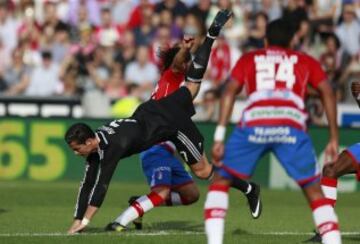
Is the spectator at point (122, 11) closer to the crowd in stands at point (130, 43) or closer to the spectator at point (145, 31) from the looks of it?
the crowd in stands at point (130, 43)

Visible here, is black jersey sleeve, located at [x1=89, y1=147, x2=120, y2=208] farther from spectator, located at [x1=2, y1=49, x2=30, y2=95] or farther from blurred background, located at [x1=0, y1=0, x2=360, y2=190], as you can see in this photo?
spectator, located at [x1=2, y1=49, x2=30, y2=95]

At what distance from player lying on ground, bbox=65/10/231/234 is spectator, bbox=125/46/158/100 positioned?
32.8ft

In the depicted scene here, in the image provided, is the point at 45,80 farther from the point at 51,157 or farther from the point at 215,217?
the point at 215,217

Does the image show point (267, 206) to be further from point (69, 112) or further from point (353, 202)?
point (69, 112)

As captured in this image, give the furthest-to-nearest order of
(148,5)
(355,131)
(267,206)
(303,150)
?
(148,5) < (355,131) < (267,206) < (303,150)

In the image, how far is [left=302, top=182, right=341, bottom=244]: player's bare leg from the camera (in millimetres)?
9609

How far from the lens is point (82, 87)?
22984 mm

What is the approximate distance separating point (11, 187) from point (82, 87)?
4.49m

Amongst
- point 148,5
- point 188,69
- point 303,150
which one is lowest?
point 303,150

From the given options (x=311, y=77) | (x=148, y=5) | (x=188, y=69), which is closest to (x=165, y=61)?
(x=188, y=69)

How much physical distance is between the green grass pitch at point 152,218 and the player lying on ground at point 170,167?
368 millimetres

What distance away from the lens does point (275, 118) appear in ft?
31.4

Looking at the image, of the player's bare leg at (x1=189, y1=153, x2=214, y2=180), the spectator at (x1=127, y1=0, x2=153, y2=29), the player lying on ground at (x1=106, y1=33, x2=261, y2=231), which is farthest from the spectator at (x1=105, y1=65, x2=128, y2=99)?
the player's bare leg at (x1=189, y1=153, x2=214, y2=180)

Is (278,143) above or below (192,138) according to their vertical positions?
below
